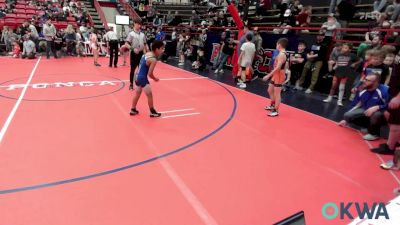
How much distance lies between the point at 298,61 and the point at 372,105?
3791 mm

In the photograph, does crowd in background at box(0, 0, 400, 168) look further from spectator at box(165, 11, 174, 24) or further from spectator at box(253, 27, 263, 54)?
spectator at box(165, 11, 174, 24)

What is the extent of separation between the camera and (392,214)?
2213mm

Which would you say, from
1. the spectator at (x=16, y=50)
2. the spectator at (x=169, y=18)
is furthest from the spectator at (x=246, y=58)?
the spectator at (x=169, y=18)

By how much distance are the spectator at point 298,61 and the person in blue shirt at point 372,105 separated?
11.6 ft

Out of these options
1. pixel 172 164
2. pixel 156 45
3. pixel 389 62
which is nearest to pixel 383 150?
pixel 389 62

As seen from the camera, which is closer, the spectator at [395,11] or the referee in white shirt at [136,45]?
the spectator at [395,11]

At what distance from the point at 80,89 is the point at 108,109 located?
219cm

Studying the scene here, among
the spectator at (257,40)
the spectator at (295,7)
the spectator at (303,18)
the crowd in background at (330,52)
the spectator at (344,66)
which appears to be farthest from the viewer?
the spectator at (295,7)

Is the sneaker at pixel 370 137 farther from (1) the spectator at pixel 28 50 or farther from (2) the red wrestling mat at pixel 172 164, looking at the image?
(1) the spectator at pixel 28 50

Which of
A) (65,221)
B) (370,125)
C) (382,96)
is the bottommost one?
(65,221)

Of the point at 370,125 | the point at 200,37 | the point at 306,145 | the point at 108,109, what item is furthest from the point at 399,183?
the point at 200,37

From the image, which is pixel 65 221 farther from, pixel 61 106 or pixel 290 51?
pixel 290 51

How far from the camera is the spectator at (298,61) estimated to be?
855 centimetres

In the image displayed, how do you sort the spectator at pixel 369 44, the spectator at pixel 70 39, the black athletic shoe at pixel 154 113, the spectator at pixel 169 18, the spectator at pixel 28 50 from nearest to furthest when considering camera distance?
the black athletic shoe at pixel 154 113
the spectator at pixel 369 44
the spectator at pixel 28 50
the spectator at pixel 70 39
the spectator at pixel 169 18
